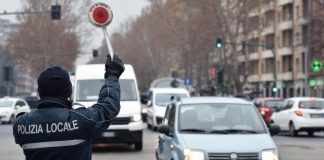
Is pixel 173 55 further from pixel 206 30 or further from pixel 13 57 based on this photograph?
pixel 206 30

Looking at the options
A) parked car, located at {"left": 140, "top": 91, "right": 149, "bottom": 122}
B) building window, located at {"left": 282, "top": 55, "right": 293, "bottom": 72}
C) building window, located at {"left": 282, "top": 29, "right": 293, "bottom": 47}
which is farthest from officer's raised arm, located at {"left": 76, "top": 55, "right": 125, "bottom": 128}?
building window, located at {"left": 282, "top": 55, "right": 293, "bottom": 72}

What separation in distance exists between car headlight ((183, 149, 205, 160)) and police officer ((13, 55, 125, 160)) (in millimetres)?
5950

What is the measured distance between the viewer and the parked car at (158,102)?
32344 millimetres

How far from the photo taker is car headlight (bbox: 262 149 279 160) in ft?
35.3

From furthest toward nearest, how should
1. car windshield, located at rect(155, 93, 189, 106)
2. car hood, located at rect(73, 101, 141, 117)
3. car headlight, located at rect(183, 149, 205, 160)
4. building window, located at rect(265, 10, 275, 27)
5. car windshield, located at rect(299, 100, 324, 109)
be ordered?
building window, located at rect(265, 10, 275, 27)
car windshield, located at rect(155, 93, 189, 106)
car windshield, located at rect(299, 100, 324, 109)
car hood, located at rect(73, 101, 141, 117)
car headlight, located at rect(183, 149, 205, 160)

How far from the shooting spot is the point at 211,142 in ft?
36.4

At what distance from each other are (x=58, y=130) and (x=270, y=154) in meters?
6.65

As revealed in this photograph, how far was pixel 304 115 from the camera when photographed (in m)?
28.9

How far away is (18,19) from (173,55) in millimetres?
26156

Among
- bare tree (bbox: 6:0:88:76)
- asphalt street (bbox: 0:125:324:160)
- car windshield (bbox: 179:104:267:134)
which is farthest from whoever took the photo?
bare tree (bbox: 6:0:88:76)

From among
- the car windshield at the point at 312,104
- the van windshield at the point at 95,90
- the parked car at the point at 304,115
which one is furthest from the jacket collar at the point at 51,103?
the car windshield at the point at 312,104

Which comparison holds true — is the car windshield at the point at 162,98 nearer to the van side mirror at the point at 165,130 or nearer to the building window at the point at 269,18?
the van side mirror at the point at 165,130

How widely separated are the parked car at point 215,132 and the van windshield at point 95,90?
24.0ft

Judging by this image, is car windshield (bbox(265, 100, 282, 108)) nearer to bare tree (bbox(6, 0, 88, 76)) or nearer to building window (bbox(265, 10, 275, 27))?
building window (bbox(265, 10, 275, 27))
